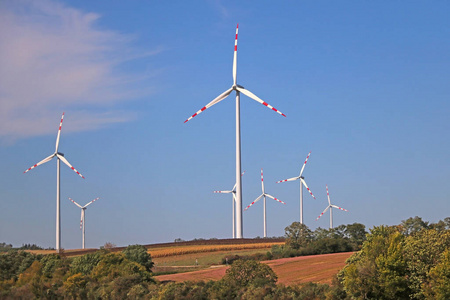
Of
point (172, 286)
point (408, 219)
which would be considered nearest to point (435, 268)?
point (172, 286)

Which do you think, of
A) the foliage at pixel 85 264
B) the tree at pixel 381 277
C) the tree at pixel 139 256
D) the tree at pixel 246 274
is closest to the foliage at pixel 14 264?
the foliage at pixel 85 264

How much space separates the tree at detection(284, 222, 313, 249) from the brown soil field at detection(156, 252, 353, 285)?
1743 cm

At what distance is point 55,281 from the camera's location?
113m

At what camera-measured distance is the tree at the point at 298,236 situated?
136000 millimetres

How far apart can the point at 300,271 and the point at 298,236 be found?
126 feet

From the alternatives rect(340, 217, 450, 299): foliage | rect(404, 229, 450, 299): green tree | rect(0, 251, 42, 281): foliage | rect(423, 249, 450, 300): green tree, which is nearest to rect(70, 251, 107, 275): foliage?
rect(0, 251, 42, 281): foliage

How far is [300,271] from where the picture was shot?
100438 mm

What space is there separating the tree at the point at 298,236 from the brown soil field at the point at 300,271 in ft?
57.2

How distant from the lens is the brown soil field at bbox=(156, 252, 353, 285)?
3588 inches

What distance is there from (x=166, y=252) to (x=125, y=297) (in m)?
62.0

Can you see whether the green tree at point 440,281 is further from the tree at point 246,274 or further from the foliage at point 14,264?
the foliage at point 14,264

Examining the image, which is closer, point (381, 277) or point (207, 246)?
point (381, 277)

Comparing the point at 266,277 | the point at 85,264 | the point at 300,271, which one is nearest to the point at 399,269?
the point at 266,277

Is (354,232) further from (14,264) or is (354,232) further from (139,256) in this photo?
(14,264)
